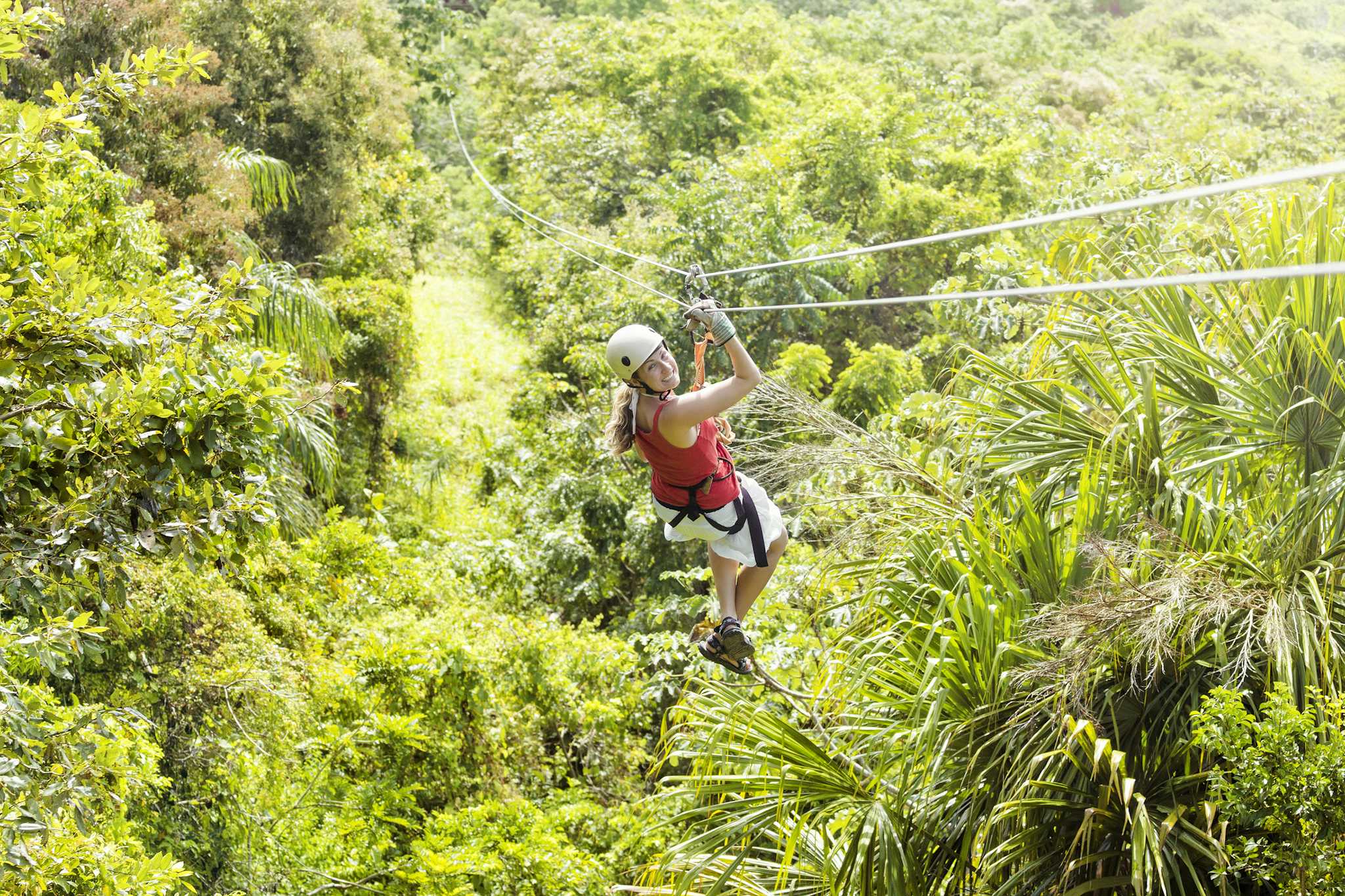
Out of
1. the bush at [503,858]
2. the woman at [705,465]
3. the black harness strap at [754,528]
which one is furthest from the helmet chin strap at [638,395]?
the bush at [503,858]

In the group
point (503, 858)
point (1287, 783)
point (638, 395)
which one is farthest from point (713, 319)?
point (503, 858)

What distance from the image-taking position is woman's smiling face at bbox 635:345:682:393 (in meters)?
4.49

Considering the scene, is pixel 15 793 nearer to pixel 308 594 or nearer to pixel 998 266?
pixel 308 594

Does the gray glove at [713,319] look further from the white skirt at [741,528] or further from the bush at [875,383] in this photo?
the bush at [875,383]

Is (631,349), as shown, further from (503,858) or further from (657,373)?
(503,858)

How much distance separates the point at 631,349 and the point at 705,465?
0.60 m

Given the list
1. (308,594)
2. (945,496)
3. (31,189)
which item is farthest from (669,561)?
(31,189)

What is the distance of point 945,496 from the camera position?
618 cm

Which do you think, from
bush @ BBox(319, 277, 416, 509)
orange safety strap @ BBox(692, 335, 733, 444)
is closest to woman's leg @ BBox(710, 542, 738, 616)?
orange safety strap @ BBox(692, 335, 733, 444)

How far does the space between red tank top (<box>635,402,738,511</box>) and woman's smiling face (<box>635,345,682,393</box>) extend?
9 centimetres

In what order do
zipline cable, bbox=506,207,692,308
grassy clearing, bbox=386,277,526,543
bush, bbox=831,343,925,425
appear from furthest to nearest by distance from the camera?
1. grassy clearing, bbox=386,277,526,543
2. bush, bbox=831,343,925,425
3. zipline cable, bbox=506,207,692,308

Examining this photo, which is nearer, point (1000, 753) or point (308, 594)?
point (1000, 753)

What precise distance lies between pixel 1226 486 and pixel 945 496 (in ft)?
4.56

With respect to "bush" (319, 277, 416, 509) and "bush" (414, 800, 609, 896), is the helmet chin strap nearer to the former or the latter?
"bush" (414, 800, 609, 896)
